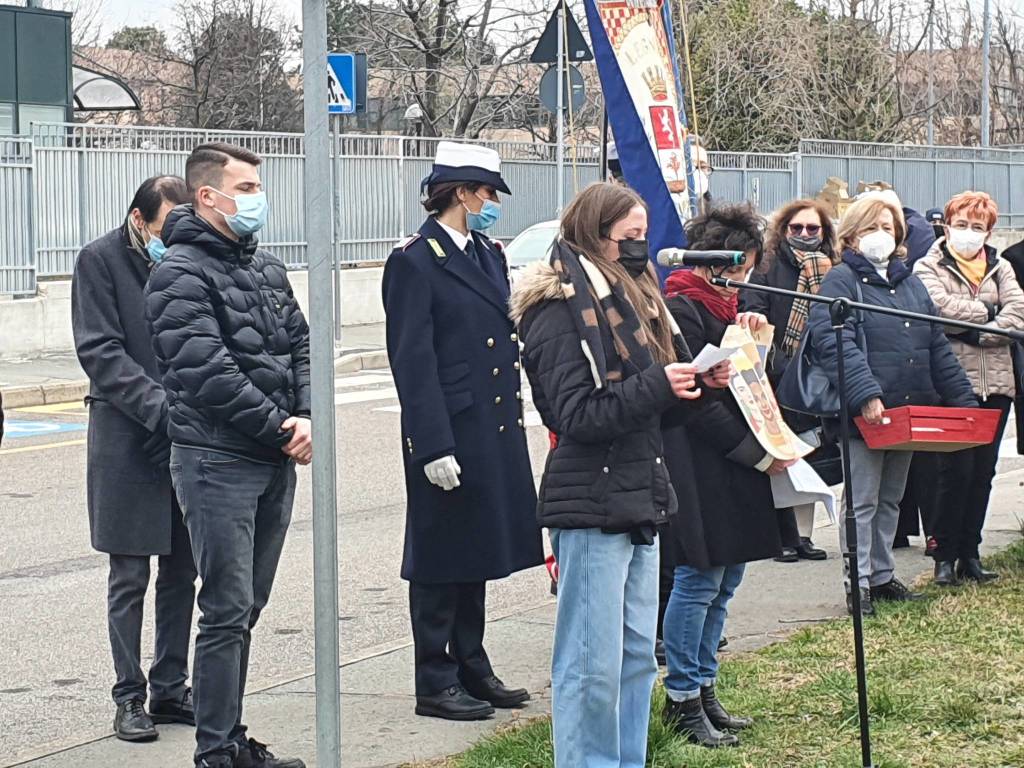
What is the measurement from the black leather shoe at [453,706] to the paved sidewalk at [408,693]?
45 millimetres

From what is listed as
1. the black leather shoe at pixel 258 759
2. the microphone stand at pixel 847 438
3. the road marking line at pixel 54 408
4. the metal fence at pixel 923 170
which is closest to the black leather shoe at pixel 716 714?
the microphone stand at pixel 847 438

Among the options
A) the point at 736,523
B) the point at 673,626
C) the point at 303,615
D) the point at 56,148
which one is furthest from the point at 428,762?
the point at 56,148

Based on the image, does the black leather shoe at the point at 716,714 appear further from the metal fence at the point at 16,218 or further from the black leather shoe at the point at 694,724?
the metal fence at the point at 16,218

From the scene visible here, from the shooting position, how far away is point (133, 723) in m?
5.60

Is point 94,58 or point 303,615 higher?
point 94,58

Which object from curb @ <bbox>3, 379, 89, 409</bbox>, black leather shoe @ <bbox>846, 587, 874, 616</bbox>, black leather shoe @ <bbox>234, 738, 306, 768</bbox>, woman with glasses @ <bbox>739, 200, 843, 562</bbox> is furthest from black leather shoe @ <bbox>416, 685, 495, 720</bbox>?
curb @ <bbox>3, 379, 89, 409</bbox>

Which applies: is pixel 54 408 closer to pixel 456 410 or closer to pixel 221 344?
pixel 456 410

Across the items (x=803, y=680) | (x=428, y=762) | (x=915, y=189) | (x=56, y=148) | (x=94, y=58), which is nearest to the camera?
(x=428, y=762)

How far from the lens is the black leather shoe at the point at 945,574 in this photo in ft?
26.1

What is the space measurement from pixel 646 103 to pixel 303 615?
117 inches

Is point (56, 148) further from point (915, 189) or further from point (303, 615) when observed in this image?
point (915, 189)

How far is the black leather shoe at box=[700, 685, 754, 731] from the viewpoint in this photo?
5539 millimetres

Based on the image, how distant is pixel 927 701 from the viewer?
5797 mm

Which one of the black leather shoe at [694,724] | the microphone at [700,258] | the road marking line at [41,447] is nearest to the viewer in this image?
the microphone at [700,258]
